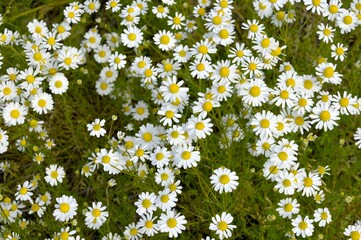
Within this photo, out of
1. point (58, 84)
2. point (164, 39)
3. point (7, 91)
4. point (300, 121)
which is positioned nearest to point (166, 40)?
point (164, 39)

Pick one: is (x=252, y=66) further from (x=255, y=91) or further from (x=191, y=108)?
(x=191, y=108)

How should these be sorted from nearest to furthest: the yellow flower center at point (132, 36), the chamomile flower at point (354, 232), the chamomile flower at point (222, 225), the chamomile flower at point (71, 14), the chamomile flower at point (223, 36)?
the chamomile flower at point (222, 225) < the chamomile flower at point (354, 232) < the chamomile flower at point (223, 36) < the yellow flower center at point (132, 36) < the chamomile flower at point (71, 14)

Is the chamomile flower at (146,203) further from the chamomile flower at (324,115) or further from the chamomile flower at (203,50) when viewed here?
the chamomile flower at (324,115)


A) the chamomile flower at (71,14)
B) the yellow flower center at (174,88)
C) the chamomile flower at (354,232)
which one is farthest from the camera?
the chamomile flower at (71,14)

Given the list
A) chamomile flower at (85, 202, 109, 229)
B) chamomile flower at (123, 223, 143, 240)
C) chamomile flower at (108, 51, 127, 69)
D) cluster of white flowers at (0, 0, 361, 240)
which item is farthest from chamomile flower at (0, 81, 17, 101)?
chamomile flower at (123, 223, 143, 240)

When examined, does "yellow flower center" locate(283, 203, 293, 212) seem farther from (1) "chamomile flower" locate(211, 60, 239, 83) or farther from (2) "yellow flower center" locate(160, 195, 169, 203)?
(1) "chamomile flower" locate(211, 60, 239, 83)

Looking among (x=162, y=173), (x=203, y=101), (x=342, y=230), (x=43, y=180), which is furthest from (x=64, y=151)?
(x=342, y=230)

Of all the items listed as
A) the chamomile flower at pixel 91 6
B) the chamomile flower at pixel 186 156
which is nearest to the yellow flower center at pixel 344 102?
the chamomile flower at pixel 186 156
